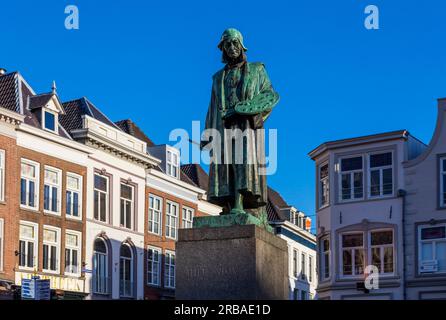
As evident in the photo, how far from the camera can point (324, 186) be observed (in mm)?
42625

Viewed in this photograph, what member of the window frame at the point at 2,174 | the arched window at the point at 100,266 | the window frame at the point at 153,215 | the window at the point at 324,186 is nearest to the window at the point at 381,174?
the window at the point at 324,186

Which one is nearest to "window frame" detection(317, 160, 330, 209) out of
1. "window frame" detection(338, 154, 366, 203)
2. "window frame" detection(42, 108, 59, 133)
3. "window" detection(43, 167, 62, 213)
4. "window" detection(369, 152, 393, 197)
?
"window frame" detection(338, 154, 366, 203)

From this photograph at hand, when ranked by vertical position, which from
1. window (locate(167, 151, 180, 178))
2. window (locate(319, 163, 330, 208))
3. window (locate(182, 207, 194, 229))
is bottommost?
window (locate(182, 207, 194, 229))

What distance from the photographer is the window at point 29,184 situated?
38.4 m

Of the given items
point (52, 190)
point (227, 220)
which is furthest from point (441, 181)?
point (227, 220)

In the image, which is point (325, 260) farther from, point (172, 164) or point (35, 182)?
point (172, 164)

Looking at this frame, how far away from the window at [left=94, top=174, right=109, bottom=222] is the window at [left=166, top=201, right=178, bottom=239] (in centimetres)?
648

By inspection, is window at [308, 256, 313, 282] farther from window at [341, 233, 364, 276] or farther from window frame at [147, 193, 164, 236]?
window at [341, 233, 364, 276]

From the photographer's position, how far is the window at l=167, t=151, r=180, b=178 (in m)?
52.1

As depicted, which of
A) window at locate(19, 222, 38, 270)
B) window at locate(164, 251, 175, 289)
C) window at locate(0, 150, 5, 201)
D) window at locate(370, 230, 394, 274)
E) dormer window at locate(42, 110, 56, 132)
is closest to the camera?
window at locate(0, 150, 5, 201)

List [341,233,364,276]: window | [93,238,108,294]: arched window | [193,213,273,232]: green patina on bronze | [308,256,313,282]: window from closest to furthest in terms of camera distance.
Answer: [193,213,273,232]: green patina on bronze, [341,233,364,276]: window, [93,238,108,294]: arched window, [308,256,313,282]: window

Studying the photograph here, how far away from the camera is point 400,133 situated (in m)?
39.7

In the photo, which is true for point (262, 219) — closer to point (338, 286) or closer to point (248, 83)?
point (248, 83)

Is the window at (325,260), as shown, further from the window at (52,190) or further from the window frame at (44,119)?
the window frame at (44,119)
